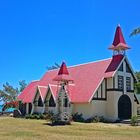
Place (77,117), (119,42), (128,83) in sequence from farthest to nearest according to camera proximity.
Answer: (119,42) → (128,83) → (77,117)

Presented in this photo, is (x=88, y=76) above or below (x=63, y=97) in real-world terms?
above

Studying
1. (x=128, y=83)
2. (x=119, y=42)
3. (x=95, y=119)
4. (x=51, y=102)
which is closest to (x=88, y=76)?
(x=128, y=83)

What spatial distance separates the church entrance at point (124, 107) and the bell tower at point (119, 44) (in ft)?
19.4

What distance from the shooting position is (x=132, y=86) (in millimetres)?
42938

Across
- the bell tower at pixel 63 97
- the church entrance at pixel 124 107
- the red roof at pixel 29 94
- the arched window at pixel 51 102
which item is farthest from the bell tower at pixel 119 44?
the red roof at pixel 29 94

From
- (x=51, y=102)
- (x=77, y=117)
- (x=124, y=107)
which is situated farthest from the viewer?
(x=51, y=102)

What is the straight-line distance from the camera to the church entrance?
41.2 metres

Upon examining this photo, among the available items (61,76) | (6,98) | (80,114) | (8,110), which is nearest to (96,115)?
(80,114)

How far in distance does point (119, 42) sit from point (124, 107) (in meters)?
8.40

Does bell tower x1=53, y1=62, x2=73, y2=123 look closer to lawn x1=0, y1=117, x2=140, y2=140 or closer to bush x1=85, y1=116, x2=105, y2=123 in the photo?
bush x1=85, y1=116, x2=105, y2=123

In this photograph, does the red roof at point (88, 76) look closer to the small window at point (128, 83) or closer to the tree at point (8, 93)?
the small window at point (128, 83)

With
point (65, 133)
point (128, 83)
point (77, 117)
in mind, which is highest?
point (128, 83)

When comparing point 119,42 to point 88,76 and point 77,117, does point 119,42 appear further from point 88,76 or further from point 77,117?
point 77,117

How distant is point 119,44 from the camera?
42406 mm
